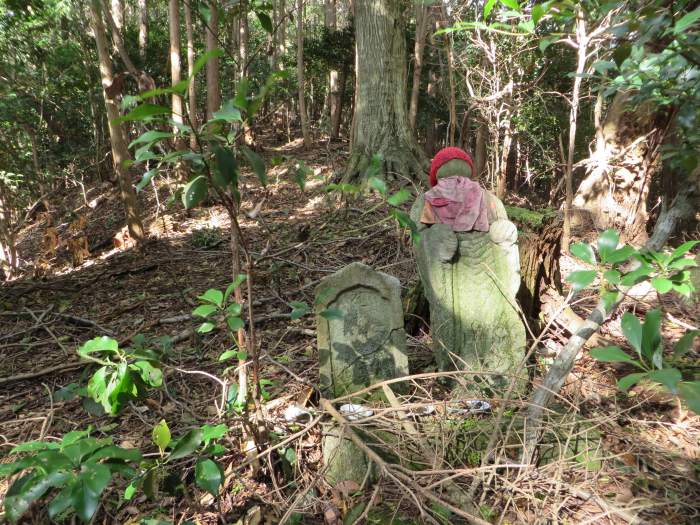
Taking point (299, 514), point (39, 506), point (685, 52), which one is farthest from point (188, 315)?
point (685, 52)

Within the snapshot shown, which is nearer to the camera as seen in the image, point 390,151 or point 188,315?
point 188,315

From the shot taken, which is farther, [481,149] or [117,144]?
[481,149]

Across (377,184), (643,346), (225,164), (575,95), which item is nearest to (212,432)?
(225,164)

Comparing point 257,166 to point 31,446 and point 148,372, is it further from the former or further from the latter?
point 31,446

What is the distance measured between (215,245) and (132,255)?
137cm

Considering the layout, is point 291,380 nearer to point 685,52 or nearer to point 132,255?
point 685,52

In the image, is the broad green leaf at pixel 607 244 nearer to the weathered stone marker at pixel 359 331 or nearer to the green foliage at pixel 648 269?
the green foliage at pixel 648 269

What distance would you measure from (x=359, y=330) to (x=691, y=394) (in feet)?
5.93

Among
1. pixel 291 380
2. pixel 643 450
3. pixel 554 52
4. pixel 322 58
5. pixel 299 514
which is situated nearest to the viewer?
pixel 299 514

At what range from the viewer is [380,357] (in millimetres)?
2691

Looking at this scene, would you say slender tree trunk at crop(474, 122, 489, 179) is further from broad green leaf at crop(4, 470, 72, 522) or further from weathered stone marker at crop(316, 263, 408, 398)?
broad green leaf at crop(4, 470, 72, 522)

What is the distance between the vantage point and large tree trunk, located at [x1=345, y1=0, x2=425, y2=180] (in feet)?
21.4

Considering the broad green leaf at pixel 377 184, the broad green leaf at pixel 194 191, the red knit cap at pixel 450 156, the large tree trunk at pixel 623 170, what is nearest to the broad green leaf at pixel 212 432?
the broad green leaf at pixel 194 191

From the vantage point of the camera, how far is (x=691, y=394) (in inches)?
40.7
